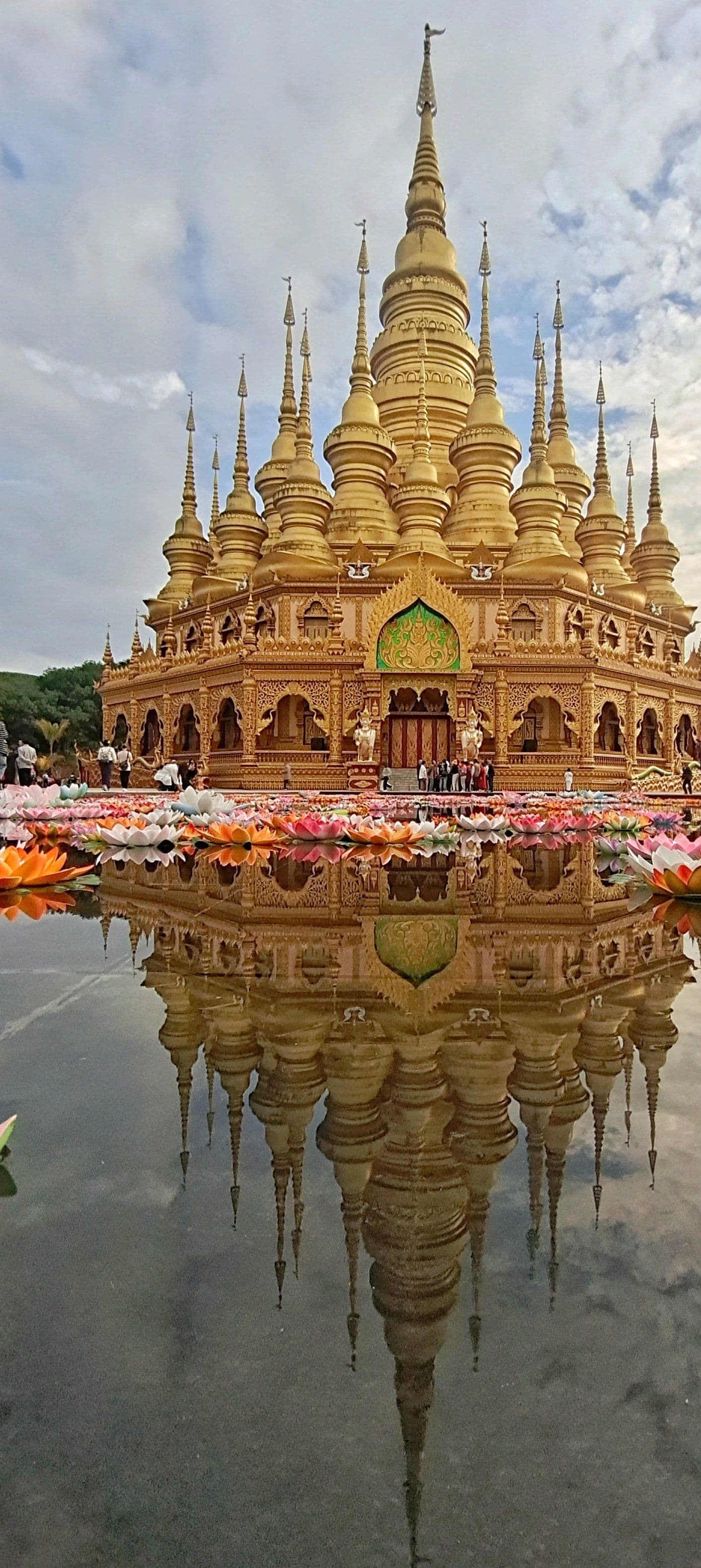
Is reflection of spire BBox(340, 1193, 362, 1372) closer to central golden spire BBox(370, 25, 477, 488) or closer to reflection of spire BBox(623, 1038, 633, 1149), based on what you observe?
reflection of spire BBox(623, 1038, 633, 1149)

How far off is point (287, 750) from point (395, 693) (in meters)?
2.96

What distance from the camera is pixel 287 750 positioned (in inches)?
799

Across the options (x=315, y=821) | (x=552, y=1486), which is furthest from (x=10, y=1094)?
(x=315, y=821)

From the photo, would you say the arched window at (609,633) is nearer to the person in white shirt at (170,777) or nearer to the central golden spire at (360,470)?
the central golden spire at (360,470)

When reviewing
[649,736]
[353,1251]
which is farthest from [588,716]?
[353,1251]

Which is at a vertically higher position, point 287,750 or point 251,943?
point 287,750

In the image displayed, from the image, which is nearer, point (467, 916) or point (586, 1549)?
point (586, 1549)

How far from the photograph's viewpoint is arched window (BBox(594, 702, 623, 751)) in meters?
25.7

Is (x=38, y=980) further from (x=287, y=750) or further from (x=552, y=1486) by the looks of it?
(x=287, y=750)

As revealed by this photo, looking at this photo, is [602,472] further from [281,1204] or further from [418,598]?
[281,1204]

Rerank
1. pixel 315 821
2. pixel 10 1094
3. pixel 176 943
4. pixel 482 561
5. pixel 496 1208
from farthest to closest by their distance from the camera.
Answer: pixel 482 561 < pixel 315 821 < pixel 176 943 < pixel 10 1094 < pixel 496 1208

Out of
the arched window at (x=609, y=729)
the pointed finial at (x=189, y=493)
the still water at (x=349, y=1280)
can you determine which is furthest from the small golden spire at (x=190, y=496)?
the still water at (x=349, y=1280)

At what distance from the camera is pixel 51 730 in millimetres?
41125

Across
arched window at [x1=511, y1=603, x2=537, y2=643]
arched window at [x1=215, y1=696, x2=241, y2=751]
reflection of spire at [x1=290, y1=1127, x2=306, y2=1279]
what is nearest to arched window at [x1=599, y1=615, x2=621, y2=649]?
arched window at [x1=511, y1=603, x2=537, y2=643]
